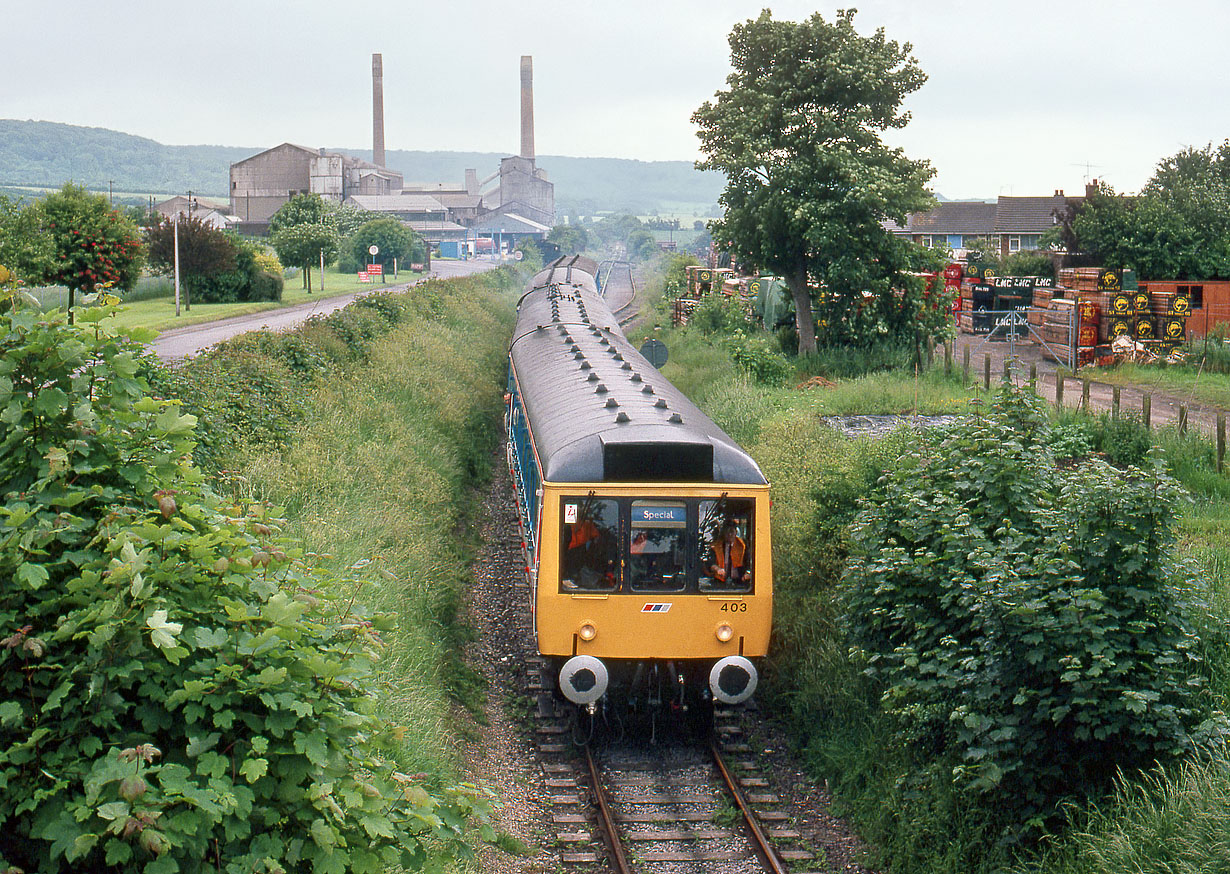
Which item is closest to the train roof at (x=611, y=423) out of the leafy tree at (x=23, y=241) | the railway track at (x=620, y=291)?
the leafy tree at (x=23, y=241)

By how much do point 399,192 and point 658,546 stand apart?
355 ft

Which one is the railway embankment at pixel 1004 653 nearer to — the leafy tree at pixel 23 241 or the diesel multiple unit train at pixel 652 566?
the diesel multiple unit train at pixel 652 566

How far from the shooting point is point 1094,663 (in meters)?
6.62

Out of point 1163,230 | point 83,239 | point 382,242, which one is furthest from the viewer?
point 382,242

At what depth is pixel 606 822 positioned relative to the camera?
864 cm

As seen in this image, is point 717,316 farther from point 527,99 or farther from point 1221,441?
point 527,99

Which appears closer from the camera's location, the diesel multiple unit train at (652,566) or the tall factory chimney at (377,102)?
the diesel multiple unit train at (652,566)

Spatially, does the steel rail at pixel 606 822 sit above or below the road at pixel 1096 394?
below

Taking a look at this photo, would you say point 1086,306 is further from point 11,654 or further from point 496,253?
point 496,253

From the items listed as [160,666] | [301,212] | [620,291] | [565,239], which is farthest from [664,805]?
[565,239]

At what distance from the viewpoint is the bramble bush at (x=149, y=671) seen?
401 centimetres

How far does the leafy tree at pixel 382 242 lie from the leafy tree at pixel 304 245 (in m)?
13.6

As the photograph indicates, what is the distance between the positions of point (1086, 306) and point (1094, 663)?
23.5 meters

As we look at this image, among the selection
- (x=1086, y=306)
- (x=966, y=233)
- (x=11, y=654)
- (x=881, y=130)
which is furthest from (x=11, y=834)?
(x=966, y=233)
